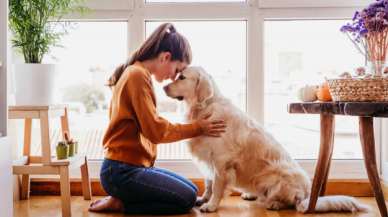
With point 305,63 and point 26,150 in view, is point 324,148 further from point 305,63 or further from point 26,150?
point 26,150

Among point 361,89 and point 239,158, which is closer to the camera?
point 361,89

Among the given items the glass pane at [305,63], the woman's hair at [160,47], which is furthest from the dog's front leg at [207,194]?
the woman's hair at [160,47]

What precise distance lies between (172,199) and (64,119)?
3.21 feet

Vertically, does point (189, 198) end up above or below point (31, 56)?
below

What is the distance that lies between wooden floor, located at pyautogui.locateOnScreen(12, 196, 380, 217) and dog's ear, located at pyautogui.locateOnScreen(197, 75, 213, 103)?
75cm

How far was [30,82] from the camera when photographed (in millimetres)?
2082

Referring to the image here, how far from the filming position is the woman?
193cm

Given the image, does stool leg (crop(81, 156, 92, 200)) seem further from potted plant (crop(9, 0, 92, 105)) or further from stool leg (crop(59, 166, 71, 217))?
potted plant (crop(9, 0, 92, 105))

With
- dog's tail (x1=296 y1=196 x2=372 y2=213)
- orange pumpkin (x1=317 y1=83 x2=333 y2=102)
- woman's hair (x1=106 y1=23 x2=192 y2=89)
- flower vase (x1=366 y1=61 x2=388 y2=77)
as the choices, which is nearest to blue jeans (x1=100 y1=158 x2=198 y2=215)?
woman's hair (x1=106 y1=23 x2=192 y2=89)

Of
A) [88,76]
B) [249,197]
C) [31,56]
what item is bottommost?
[249,197]

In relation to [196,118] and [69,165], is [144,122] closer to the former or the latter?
[196,118]

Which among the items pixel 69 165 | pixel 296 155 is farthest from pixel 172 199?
pixel 296 155

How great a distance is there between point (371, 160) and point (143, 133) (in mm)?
1274

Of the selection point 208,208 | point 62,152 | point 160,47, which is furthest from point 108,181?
point 160,47
